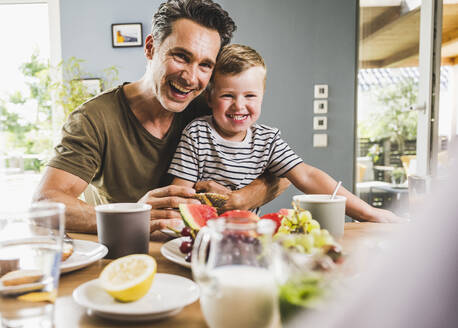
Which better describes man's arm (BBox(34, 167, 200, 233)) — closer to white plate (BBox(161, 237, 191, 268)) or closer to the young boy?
white plate (BBox(161, 237, 191, 268))

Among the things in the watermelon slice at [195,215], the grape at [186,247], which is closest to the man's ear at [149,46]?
the watermelon slice at [195,215]

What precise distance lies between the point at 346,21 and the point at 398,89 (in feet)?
3.29

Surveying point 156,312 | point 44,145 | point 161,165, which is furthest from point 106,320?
point 44,145

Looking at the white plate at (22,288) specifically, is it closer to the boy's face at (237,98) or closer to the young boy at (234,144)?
the young boy at (234,144)

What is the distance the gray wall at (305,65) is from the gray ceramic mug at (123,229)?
2.87 metres

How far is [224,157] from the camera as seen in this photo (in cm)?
166

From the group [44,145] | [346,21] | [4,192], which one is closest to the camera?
[346,21]

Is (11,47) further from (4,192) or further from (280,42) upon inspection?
(280,42)

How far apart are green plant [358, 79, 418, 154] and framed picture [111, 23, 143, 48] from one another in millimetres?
2441

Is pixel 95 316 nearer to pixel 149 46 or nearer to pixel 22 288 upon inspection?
pixel 22 288

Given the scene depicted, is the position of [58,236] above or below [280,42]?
below

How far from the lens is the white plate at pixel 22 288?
556mm

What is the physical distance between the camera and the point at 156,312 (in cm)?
56

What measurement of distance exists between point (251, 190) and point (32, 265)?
3.59 ft
